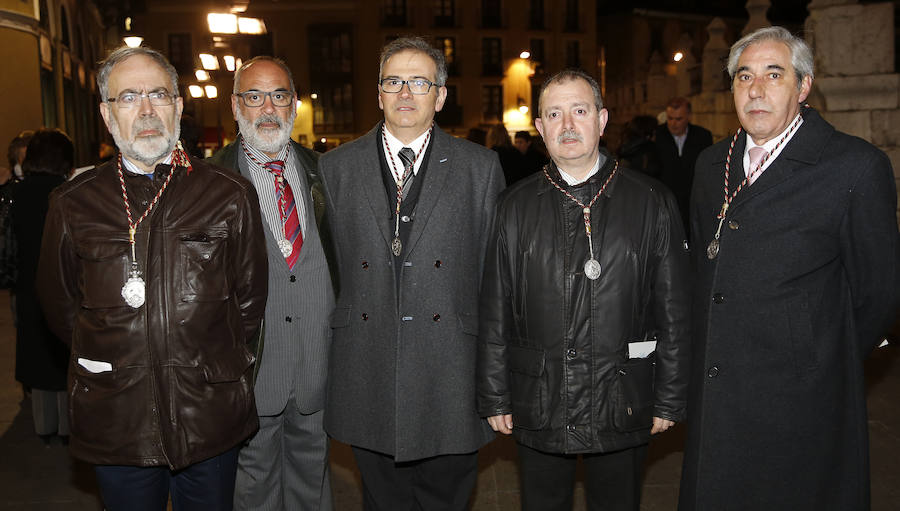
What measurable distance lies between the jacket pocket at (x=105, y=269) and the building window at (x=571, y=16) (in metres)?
42.0

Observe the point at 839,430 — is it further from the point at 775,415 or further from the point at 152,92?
the point at 152,92

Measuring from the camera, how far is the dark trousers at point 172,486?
2.79m

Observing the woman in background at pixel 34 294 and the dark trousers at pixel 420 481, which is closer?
the dark trousers at pixel 420 481

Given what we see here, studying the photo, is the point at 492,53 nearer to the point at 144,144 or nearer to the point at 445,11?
the point at 445,11

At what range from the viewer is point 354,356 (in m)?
3.42

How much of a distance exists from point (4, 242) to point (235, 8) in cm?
913

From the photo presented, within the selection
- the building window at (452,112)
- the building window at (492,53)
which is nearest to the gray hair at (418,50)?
the building window at (452,112)

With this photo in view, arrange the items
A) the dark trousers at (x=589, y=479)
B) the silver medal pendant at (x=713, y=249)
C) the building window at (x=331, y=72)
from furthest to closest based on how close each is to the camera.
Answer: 1. the building window at (x=331, y=72)
2. the dark trousers at (x=589, y=479)
3. the silver medal pendant at (x=713, y=249)

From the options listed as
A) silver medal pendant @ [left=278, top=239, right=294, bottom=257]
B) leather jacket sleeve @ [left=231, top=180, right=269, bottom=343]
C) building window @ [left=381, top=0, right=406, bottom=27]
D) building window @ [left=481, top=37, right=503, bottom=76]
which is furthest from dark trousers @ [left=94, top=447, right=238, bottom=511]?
building window @ [left=481, top=37, right=503, bottom=76]

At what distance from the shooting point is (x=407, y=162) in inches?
136

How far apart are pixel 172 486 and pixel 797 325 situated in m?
2.46

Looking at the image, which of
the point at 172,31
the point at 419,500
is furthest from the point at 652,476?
the point at 172,31

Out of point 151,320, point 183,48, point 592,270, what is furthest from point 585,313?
point 183,48

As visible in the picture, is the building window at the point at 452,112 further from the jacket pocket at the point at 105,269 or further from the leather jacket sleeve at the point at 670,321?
the jacket pocket at the point at 105,269
